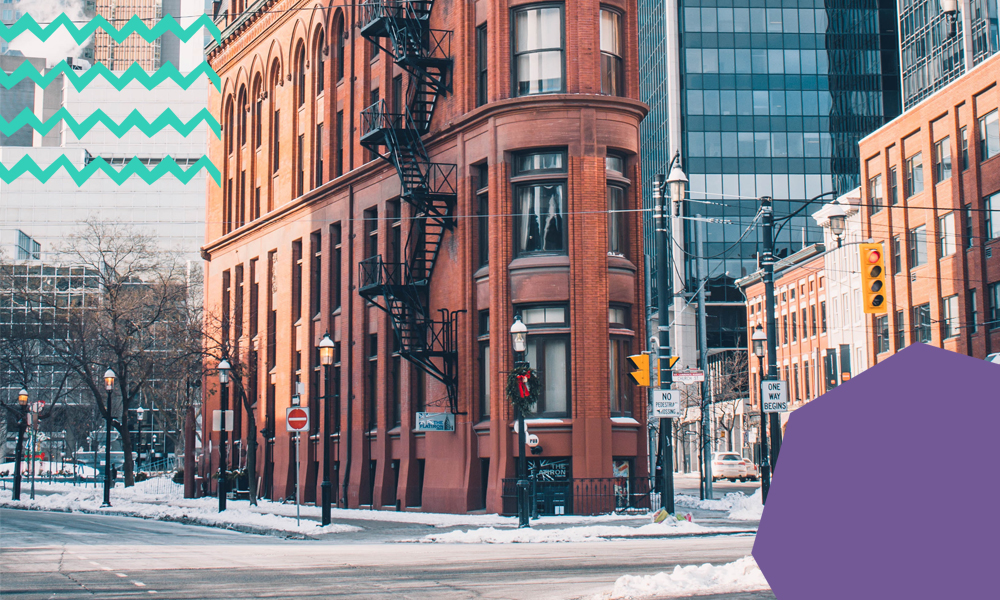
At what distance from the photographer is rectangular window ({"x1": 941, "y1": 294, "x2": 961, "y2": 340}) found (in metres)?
56.4

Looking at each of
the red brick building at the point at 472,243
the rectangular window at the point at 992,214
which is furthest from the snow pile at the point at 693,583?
the rectangular window at the point at 992,214

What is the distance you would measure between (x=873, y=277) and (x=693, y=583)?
13.3 meters

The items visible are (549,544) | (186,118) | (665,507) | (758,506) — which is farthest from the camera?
(186,118)

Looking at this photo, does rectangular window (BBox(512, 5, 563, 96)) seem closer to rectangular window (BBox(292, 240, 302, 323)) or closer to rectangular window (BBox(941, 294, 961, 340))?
rectangular window (BBox(292, 240, 302, 323))

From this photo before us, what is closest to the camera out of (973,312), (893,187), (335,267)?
(335,267)

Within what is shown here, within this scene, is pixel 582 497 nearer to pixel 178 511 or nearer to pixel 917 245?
pixel 178 511

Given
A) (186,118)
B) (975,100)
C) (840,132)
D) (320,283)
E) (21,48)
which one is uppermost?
(21,48)

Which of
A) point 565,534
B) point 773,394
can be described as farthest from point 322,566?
point 773,394

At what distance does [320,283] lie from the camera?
144 feet

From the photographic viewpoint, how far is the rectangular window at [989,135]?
2078 inches

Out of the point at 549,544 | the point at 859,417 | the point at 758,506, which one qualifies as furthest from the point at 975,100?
the point at 859,417

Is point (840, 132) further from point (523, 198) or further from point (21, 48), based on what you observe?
point (21, 48)

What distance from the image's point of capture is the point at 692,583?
11.8 meters

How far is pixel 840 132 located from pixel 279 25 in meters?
61.0
